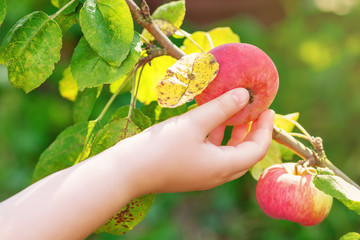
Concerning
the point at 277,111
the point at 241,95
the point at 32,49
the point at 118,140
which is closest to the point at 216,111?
the point at 241,95

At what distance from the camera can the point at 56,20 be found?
614 mm

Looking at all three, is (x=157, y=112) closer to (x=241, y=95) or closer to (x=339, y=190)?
(x=241, y=95)

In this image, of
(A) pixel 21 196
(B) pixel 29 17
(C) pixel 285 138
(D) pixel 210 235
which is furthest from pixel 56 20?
(D) pixel 210 235

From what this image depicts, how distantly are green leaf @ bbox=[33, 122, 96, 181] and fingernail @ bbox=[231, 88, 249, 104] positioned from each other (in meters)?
0.27

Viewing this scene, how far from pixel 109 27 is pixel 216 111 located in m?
0.18

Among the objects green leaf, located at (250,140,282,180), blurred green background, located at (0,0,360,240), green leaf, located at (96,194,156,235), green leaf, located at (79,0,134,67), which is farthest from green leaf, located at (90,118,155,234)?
blurred green background, located at (0,0,360,240)

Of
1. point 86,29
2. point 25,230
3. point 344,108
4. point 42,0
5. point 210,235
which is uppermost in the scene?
point 86,29

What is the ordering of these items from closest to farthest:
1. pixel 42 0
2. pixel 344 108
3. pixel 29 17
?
pixel 29 17
pixel 344 108
pixel 42 0

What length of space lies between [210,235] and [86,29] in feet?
5.56

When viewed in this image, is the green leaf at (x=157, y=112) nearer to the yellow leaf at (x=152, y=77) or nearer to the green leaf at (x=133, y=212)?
the yellow leaf at (x=152, y=77)

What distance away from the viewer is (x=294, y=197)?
65 cm

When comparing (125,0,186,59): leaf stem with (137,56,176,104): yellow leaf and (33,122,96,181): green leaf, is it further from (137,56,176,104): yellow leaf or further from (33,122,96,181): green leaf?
(33,122,96,181): green leaf

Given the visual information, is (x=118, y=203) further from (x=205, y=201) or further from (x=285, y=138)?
(x=205, y=201)

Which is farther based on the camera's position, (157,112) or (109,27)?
(157,112)
